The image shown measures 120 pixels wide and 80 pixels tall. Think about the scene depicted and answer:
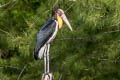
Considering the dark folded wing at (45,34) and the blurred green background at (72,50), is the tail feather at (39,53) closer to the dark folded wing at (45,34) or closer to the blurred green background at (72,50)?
the dark folded wing at (45,34)

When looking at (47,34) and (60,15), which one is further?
(47,34)

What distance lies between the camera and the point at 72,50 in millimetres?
6254

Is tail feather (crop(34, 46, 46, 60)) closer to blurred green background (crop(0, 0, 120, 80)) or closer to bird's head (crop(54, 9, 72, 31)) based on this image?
bird's head (crop(54, 9, 72, 31))

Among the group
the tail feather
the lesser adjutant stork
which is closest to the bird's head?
the lesser adjutant stork

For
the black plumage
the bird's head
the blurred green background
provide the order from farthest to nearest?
the blurred green background → the black plumage → the bird's head

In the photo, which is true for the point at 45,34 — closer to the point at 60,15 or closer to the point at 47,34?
the point at 47,34

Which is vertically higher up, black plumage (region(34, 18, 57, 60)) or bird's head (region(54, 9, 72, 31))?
bird's head (region(54, 9, 72, 31))

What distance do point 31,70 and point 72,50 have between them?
0.69m

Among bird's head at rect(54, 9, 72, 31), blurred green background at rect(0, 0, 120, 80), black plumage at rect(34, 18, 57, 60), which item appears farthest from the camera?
blurred green background at rect(0, 0, 120, 80)

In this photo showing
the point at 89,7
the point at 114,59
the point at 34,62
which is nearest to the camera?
the point at 89,7

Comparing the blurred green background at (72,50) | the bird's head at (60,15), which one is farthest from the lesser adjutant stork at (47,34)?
the blurred green background at (72,50)

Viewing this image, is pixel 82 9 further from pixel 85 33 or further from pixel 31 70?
pixel 31 70

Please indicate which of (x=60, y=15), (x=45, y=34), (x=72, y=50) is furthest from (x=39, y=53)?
(x=72, y=50)

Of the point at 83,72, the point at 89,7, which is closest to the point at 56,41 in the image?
the point at 83,72
